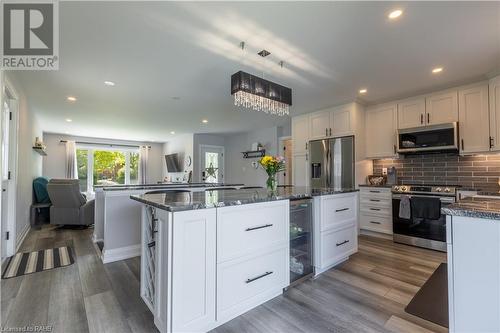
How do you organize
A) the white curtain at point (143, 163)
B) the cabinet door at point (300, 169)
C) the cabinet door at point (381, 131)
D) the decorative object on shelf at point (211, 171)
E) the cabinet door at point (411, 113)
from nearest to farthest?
the cabinet door at point (411, 113)
the cabinet door at point (381, 131)
the cabinet door at point (300, 169)
the decorative object on shelf at point (211, 171)
the white curtain at point (143, 163)

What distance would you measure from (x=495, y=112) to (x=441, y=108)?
601 millimetres

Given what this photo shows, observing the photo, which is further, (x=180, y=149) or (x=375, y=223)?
(x=180, y=149)

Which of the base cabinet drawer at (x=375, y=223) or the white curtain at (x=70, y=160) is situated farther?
the white curtain at (x=70, y=160)

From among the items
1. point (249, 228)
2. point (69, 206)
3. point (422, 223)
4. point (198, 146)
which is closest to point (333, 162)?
point (422, 223)

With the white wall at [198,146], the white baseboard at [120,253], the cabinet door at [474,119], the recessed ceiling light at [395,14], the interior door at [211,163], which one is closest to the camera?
the recessed ceiling light at [395,14]

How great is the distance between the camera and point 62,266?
106 inches

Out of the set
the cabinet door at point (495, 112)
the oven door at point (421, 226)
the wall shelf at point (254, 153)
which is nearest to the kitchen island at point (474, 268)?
the oven door at point (421, 226)

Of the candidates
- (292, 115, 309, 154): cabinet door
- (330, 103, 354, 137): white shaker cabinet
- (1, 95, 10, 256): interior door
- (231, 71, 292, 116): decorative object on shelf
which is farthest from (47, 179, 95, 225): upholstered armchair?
(330, 103, 354, 137): white shaker cabinet

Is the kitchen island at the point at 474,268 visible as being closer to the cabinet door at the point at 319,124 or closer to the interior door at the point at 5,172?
the cabinet door at the point at 319,124

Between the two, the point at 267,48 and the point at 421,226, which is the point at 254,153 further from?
the point at 267,48

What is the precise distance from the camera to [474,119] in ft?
10.5

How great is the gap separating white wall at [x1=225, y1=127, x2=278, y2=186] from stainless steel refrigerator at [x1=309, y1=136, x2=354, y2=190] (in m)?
1.95

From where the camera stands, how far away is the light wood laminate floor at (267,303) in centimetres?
166

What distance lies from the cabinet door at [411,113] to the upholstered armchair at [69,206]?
19.4 feet
